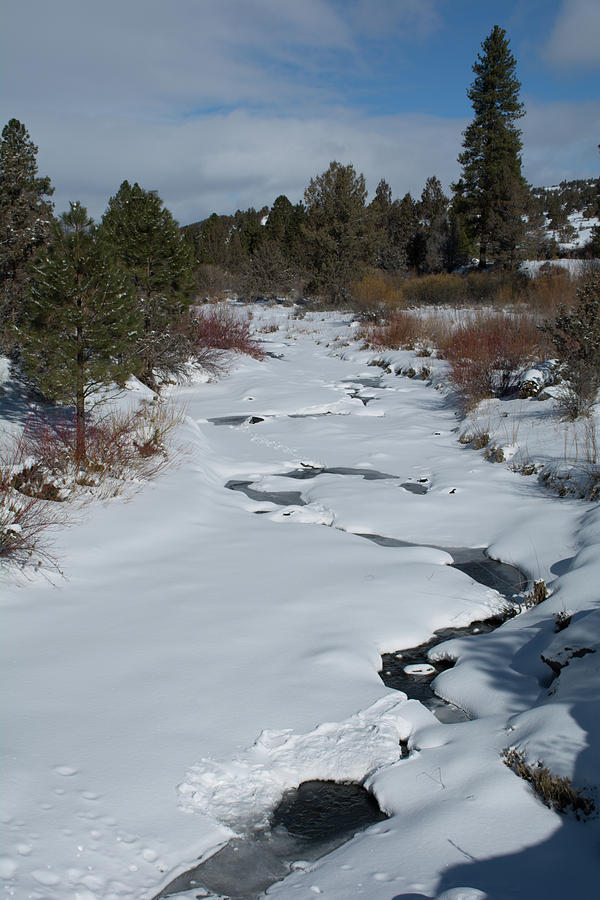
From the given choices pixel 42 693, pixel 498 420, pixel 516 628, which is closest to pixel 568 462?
pixel 498 420

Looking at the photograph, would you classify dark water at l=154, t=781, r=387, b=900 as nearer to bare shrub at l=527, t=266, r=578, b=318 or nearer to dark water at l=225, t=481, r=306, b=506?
dark water at l=225, t=481, r=306, b=506

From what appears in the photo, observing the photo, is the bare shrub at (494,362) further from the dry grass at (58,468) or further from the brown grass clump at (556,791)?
the brown grass clump at (556,791)

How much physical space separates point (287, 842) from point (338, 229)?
29.1m

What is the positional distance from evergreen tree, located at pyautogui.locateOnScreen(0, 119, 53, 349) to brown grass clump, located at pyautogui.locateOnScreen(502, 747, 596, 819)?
8671mm

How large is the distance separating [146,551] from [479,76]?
34.1 m

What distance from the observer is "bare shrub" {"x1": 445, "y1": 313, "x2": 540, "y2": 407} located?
10.2 metres

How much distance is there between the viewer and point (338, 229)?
29078 mm

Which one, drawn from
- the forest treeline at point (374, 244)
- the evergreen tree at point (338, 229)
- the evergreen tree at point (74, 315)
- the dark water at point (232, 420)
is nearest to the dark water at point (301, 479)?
the evergreen tree at point (74, 315)

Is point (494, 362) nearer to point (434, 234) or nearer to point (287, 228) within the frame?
point (434, 234)

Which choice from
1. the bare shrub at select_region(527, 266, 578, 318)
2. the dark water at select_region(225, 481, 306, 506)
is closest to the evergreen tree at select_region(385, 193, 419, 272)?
the bare shrub at select_region(527, 266, 578, 318)

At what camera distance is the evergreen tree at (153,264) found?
401 inches

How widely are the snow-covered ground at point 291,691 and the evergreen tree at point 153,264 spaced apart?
5.19 meters

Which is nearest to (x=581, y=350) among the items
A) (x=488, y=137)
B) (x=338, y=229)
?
(x=338, y=229)

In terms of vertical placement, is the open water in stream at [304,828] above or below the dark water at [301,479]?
below
